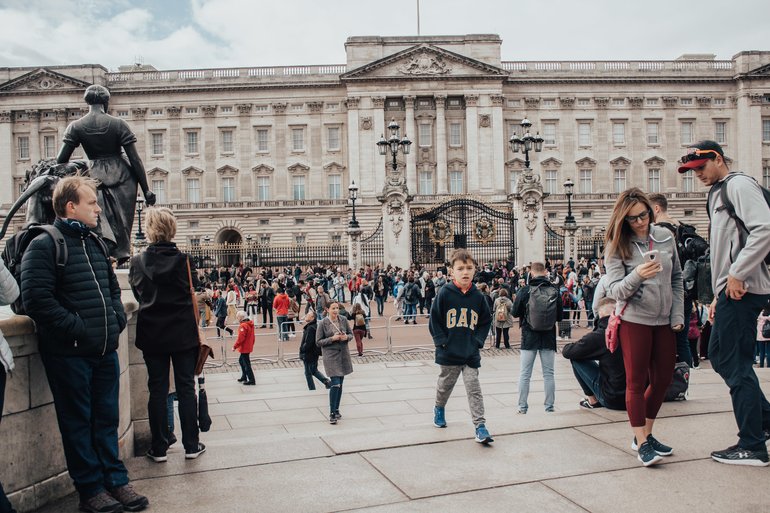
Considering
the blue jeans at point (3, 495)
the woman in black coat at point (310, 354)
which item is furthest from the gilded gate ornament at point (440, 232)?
the blue jeans at point (3, 495)

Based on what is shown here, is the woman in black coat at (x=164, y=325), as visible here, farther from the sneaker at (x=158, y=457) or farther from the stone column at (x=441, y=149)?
the stone column at (x=441, y=149)

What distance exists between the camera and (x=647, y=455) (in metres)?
4.84

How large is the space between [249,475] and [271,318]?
1976 centimetres

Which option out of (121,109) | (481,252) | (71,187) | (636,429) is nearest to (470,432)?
(636,429)

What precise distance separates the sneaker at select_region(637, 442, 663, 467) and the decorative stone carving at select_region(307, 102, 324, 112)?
56.7 metres

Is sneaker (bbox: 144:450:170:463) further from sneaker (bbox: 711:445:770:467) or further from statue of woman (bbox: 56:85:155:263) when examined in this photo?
sneaker (bbox: 711:445:770:467)

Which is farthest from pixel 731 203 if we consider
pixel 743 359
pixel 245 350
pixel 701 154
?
pixel 245 350

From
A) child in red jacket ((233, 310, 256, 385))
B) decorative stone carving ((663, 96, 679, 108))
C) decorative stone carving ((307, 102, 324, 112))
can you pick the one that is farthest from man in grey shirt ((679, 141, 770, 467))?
decorative stone carving ((663, 96, 679, 108))

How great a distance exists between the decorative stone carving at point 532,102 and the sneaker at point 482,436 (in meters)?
57.0

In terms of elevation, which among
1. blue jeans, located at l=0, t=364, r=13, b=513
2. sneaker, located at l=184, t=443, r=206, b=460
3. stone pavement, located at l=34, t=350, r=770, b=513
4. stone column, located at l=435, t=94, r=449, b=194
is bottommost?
stone pavement, located at l=34, t=350, r=770, b=513

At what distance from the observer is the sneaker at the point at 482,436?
18.0 ft

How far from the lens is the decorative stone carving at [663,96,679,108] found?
60312 millimetres

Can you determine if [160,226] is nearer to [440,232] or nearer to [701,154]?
[701,154]

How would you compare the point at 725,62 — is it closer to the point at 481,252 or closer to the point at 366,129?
the point at 366,129
